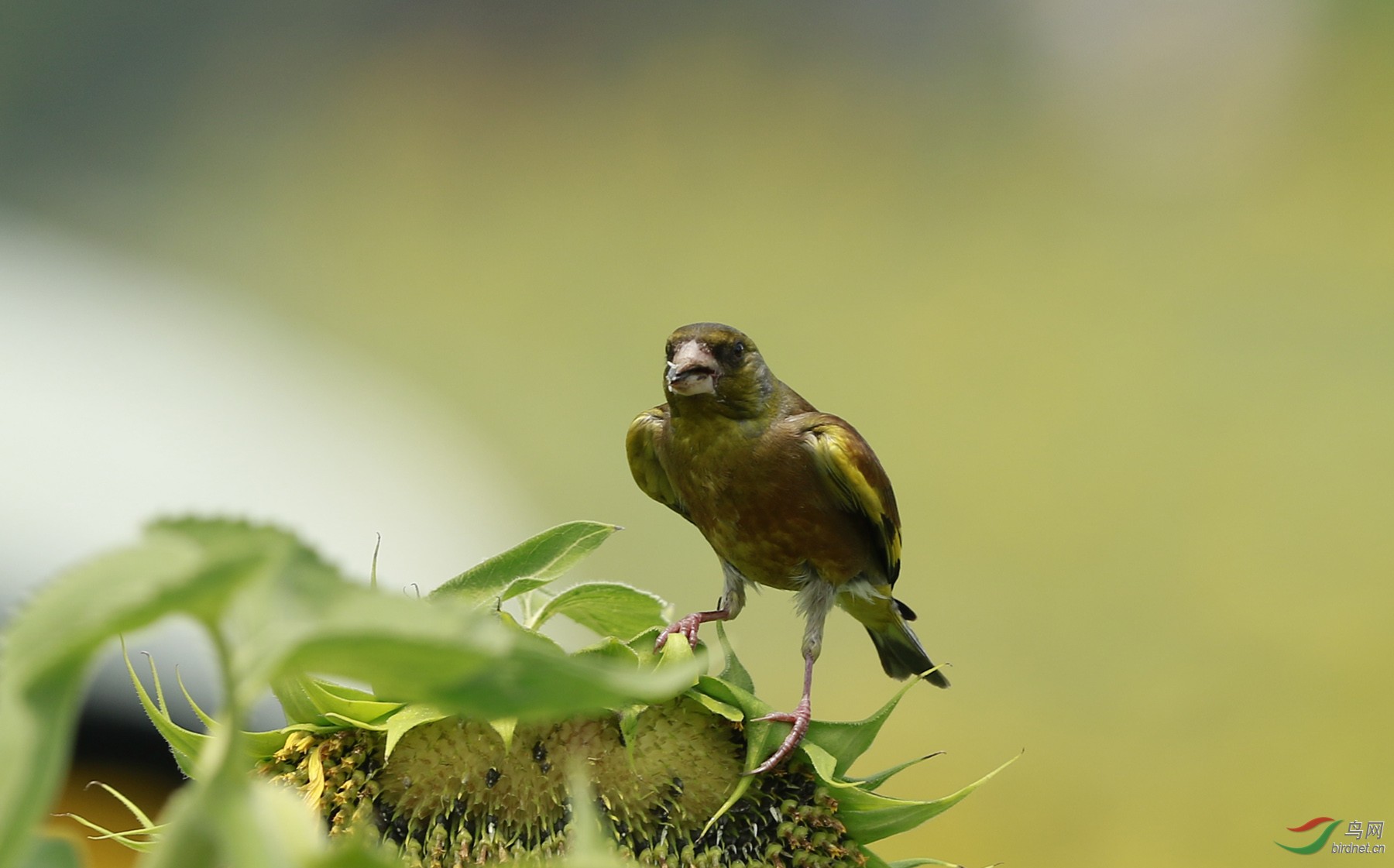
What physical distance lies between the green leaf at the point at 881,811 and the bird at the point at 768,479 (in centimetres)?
24

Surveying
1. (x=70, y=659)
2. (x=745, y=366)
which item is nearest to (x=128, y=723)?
(x=745, y=366)

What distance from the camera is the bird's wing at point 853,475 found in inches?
28.8

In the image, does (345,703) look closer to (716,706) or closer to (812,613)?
(716,706)

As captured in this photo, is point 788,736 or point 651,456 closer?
point 788,736

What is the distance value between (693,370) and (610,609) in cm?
25

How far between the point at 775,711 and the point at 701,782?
0.04m

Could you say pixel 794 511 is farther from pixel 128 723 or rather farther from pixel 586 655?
pixel 128 723

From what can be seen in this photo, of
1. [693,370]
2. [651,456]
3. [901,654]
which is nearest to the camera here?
[693,370]

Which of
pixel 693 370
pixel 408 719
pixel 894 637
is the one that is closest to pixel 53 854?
pixel 408 719

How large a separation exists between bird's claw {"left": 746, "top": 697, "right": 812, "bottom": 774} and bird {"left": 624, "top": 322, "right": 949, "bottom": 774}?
0.83 feet

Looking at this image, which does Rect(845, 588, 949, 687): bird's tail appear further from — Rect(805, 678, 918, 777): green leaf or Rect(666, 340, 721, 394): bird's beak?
Rect(805, 678, 918, 777): green leaf

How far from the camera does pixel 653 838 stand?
42 cm

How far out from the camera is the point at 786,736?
435 millimetres

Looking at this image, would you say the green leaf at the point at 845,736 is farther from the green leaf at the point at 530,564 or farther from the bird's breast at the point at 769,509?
the bird's breast at the point at 769,509
